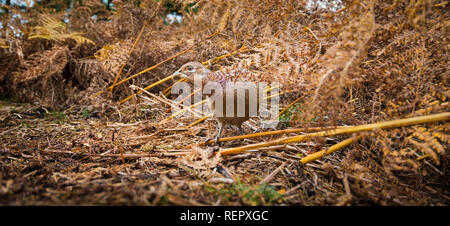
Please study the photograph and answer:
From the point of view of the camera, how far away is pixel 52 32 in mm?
3607

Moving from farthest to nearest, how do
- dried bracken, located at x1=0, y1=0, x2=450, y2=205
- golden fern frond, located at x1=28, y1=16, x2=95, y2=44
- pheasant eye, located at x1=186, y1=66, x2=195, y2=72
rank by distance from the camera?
golden fern frond, located at x1=28, y1=16, x2=95, y2=44
pheasant eye, located at x1=186, y1=66, x2=195, y2=72
dried bracken, located at x1=0, y1=0, x2=450, y2=205

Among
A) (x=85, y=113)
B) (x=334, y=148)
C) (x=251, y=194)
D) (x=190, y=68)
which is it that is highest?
(x=190, y=68)

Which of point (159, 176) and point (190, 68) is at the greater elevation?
point (190, 68)

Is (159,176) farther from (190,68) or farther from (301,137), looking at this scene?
(190,68)

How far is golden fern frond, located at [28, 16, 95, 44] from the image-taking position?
3570 mm

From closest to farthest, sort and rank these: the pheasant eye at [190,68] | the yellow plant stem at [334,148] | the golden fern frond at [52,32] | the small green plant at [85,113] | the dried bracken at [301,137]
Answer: the dried bracken at [301,137] < the yellow plant stem at [334,148] < the pheasant eye at [190,68] < the small green plant at [85,113] < the golden fern frond at [52,32]

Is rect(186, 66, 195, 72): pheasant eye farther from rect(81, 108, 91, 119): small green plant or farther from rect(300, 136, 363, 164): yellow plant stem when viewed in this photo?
rect(81, 108, 91, 119): small green plant

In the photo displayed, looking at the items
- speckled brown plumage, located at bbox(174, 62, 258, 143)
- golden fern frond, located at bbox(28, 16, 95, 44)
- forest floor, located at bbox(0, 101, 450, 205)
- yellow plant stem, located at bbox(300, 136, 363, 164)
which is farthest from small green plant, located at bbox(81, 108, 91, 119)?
yellow plant stem, located at bbox(300, 136, 363, 164)

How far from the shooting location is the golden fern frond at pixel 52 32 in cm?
357

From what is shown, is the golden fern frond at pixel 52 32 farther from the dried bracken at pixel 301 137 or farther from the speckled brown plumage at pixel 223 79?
the speckled brown plumage at pixel 223 79

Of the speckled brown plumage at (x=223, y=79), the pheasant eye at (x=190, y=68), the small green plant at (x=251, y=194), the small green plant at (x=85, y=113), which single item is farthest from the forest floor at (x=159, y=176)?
the small green plant at (x=85, y=113)

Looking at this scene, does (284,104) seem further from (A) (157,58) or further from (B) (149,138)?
(A) (157,58)

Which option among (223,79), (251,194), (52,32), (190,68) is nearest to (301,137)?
(251,194)
